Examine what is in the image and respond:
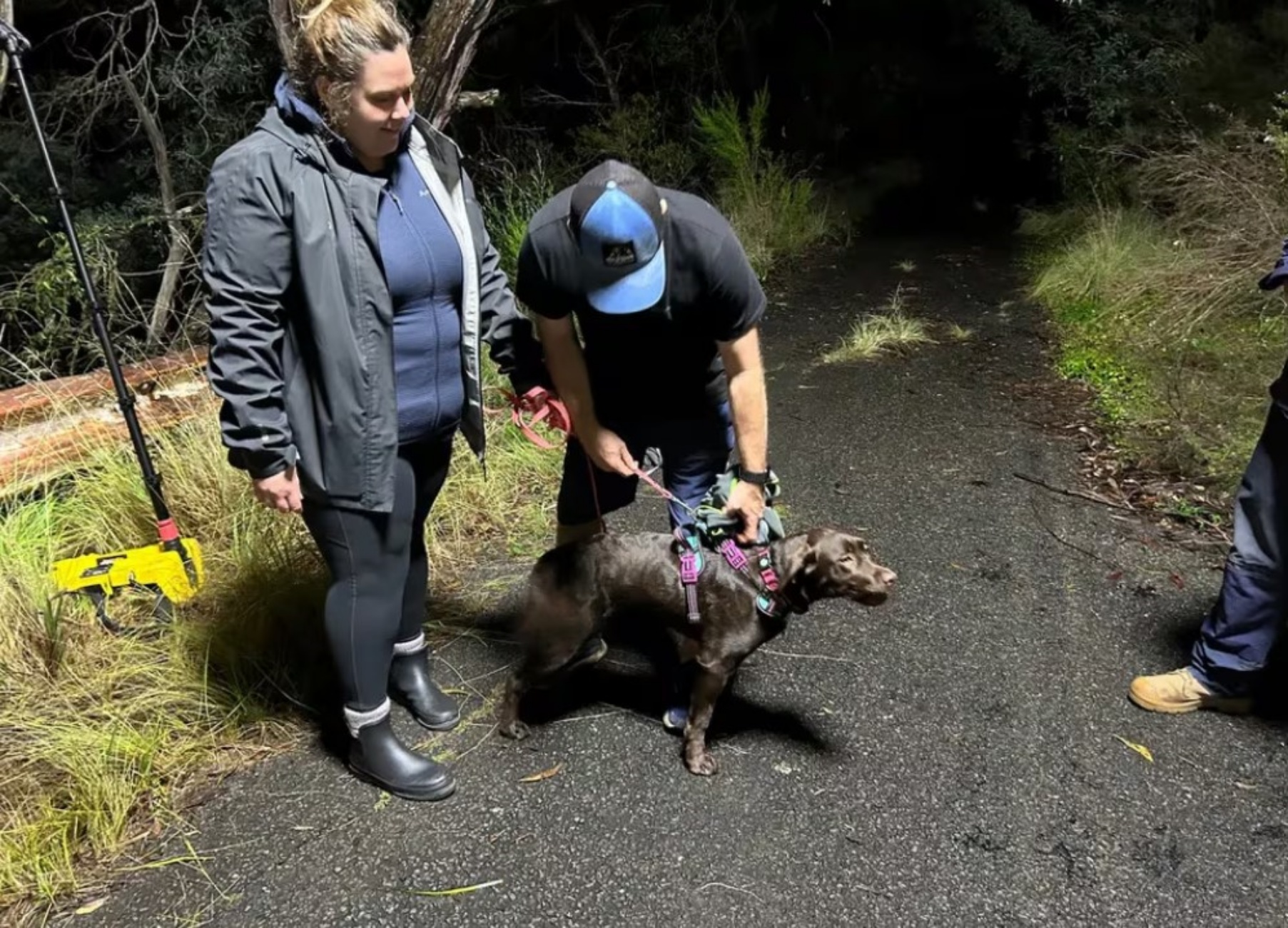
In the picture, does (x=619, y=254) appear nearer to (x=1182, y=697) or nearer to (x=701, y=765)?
(x=701, y=765)

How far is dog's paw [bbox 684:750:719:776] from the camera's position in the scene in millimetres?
2672

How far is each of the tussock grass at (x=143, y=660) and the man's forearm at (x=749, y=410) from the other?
1639mm

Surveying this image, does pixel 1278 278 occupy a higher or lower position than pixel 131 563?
higher

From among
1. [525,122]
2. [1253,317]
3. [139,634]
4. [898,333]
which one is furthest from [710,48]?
[139,634]

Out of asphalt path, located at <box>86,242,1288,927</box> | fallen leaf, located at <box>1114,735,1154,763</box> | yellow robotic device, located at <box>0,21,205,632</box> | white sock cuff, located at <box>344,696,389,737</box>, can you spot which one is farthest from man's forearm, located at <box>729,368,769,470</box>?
yellow robotic device, located at <box>0,21,205,632</box>

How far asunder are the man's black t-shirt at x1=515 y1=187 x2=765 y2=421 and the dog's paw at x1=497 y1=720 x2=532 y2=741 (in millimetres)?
999

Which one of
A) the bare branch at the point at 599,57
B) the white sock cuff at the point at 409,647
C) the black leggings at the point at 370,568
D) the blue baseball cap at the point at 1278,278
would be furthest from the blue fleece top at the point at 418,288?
the bare branch at the point at 599,57

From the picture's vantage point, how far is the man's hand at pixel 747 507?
2473mm

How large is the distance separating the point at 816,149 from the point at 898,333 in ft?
20.7

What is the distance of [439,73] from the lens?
4348mm

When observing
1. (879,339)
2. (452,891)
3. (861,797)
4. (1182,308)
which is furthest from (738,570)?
(1182,308)

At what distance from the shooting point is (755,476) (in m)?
2.46

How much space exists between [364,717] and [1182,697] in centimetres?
242

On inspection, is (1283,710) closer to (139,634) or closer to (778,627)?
(778,627)
